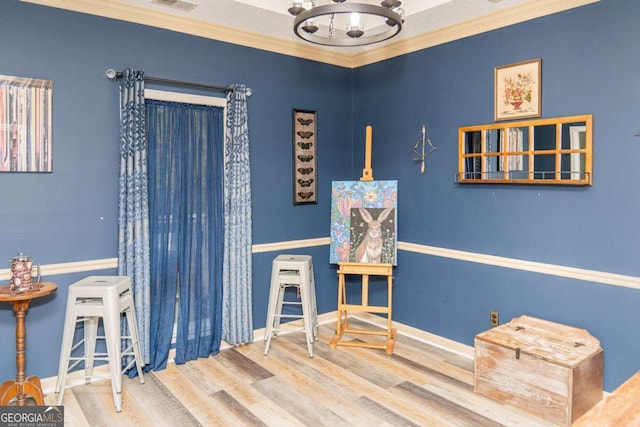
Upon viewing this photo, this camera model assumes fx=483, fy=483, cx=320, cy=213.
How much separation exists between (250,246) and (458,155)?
6.09ft

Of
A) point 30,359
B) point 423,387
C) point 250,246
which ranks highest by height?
point 250,246

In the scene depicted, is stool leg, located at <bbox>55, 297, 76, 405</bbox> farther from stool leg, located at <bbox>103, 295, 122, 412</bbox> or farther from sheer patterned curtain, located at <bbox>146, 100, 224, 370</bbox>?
sheer patterned curtain, located at <bbox>146, 100, 224, 370</bbox>

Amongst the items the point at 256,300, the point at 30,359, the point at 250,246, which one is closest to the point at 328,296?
the point at 256,300

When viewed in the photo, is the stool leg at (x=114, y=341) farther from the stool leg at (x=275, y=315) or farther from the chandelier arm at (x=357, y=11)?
the chandelier arm at (x=357, y=11)

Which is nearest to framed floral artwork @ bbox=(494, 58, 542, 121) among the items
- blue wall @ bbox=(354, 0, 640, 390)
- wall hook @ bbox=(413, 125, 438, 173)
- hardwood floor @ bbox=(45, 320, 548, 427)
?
blue wall @ bbox=(354, 0, 640, 390)

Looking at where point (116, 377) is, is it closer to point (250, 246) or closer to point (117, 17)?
point (250, 246)

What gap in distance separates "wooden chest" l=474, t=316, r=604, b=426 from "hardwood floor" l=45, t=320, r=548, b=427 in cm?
11

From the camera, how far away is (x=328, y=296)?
4801mm

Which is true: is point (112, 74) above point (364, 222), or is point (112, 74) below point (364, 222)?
above

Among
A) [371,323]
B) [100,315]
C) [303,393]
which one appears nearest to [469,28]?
[371,323]

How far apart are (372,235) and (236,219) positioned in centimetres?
118

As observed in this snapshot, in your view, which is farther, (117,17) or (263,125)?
(263,125)

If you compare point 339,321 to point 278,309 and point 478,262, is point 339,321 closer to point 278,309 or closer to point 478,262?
point 278,309

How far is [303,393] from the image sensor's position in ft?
10.6
